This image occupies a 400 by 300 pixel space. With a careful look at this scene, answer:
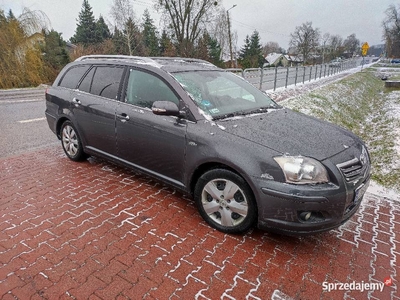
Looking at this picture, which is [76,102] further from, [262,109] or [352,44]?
[352,44]

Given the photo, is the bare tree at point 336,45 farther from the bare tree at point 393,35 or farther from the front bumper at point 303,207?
the front bumper at point 303,207

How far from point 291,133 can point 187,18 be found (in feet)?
96.5

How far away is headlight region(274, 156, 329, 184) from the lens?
7.79 feet

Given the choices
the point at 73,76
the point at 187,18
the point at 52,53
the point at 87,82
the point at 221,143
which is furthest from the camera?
the point at 187,18

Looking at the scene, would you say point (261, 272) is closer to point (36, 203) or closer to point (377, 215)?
point (377, 215)

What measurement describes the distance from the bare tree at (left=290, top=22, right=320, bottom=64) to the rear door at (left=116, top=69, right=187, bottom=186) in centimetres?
5921

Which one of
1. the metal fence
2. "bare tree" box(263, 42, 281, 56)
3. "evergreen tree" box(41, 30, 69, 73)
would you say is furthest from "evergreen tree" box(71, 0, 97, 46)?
"bare tree" box(263, 42, 281, 56)

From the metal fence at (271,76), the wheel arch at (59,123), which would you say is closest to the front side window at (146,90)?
the wheel arch at (59,123)

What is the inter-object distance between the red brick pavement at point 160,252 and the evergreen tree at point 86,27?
49871 millimetres

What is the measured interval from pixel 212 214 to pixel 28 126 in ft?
20.6

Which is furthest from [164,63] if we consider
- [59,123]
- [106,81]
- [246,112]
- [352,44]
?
[352,44]

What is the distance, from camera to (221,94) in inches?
134

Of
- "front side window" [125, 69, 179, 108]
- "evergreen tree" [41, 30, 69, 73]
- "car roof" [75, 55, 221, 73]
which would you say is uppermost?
"evergreen tree" [41, 30, 69, 73]

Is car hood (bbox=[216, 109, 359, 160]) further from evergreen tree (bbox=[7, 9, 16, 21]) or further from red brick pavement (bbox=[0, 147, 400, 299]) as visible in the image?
evergreen tree (bbox=[7, 9, 16, 21])
